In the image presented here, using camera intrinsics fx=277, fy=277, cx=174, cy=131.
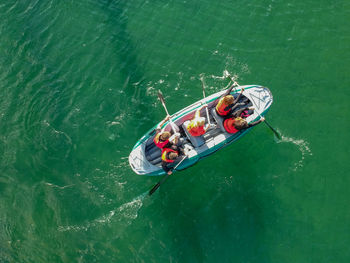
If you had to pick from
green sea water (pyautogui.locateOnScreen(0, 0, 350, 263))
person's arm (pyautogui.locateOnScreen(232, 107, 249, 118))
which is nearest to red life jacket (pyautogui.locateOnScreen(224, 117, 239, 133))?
person's arm (pyautogui.locateOnScreen(232, 107, 249, 118))

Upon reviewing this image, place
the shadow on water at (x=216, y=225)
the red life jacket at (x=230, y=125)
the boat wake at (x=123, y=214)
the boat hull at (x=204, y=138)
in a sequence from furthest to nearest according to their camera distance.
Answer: the boat wake at (x=123, y=214)
the shadow on water at (x=216, y=225)
the boat hull at (x=204, y=138)
the red life jacket at (x=230, y=125)

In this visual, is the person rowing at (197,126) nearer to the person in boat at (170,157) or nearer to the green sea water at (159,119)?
the person in boat at (170,157)

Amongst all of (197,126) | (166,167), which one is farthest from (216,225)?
(197,126)

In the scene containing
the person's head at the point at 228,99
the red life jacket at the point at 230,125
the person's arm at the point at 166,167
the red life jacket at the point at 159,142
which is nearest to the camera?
the person's head at the point at 228,99

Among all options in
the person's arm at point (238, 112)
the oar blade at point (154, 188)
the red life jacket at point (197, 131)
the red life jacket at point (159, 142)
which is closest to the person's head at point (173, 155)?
the red life jacket at point (159, 142)

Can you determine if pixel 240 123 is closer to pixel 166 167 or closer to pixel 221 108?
pixel 221 108

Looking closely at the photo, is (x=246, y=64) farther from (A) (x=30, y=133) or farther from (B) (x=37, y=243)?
(B) (x=37, y=243)

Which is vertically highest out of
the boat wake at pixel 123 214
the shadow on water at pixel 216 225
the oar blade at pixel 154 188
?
the oar blade at pixel 154 188
